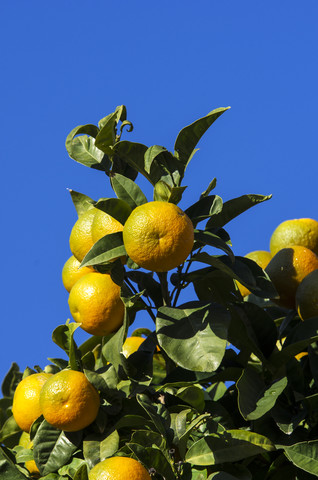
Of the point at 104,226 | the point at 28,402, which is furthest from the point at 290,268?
the point at 28,402

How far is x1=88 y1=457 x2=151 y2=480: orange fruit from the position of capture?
78.2 inches

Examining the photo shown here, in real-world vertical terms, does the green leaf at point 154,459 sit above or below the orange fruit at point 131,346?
below

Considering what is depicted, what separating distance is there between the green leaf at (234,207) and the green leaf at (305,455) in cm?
86

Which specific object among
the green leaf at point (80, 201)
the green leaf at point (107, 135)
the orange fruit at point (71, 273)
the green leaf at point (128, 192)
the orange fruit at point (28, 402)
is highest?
the green leaf at point (107, 135)

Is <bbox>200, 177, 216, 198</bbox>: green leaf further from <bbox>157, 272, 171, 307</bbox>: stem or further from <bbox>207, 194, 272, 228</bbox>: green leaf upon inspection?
<bbox>157, 272, 171, 307</bbox>: stem

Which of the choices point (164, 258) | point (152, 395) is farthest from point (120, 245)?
point (152, 395)

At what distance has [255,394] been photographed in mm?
2377

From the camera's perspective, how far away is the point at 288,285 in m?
2.82

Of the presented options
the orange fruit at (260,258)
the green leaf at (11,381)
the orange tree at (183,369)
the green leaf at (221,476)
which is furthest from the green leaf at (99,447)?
Result: the green leaf at (11,381)

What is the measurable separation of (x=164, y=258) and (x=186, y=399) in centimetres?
51

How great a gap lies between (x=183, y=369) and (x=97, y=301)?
41 centimetres

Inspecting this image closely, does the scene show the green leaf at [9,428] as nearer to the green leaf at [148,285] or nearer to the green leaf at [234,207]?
the green leaf at [148,285]

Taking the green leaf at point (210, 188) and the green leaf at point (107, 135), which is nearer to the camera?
the green leaf at point (107, 135)

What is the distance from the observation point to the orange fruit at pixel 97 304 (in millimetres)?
2451
